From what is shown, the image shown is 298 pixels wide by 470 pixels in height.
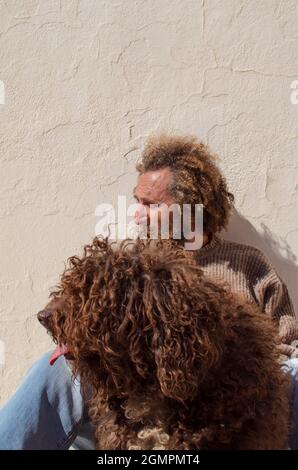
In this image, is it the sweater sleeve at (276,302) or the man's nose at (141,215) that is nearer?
the sweater sleeve at (276,302)

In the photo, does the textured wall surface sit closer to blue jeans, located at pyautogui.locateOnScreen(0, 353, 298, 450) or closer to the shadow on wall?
the shadow on wall

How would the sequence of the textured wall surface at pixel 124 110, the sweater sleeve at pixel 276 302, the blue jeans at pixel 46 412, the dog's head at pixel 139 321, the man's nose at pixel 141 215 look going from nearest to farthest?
the dog's head at pixel 139 321 < the blue jeans at pixel 46 412 < the sweater sleeve at pixel 276 302 < the man's nose at pixel 141 215 < the textured wall surface at pixel 124 110

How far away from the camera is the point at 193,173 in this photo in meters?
2.65

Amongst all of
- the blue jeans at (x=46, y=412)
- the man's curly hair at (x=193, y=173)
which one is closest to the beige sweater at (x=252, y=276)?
the man's curly hair at (x=193, y=173)

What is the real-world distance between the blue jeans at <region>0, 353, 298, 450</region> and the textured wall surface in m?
0.92

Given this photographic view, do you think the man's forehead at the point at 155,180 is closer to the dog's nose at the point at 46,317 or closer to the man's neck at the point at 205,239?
the man's neck at the point at 205,239

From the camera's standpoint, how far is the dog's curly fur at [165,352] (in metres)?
1.57

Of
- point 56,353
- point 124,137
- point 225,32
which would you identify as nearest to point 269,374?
point 56,353

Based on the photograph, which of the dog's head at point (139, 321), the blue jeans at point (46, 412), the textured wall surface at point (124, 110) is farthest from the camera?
the textured wall surface at point (124, 110)

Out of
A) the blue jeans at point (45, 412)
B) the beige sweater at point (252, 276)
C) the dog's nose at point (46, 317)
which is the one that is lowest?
the blue jeans at point (45, 412)

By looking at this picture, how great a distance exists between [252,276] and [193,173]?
49 cm

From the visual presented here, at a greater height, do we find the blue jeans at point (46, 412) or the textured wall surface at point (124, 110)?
the textured wall surface at point (124, 110)

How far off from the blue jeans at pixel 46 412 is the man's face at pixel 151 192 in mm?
792
